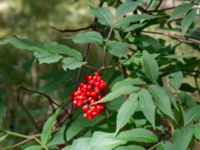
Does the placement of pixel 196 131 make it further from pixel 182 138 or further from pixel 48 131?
pixel 48 131

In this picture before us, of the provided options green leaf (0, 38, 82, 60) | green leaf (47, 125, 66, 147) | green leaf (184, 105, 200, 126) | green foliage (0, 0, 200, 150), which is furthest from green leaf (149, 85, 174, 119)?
green leaf (47, 125, 66, 147)

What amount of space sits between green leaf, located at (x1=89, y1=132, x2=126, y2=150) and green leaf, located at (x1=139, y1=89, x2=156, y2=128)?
92 mm

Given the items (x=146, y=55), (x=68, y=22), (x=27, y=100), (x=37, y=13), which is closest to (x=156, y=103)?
(x=146, y=55)

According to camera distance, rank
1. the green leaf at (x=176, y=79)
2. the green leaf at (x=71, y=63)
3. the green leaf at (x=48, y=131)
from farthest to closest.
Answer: the green leaf at (x=176, y=79)
the green leaf at (x=48, y=131)
the green leaf at (x=71, y=63)

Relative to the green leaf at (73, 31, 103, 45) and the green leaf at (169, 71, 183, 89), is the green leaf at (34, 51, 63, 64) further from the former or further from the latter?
the green leaf at (169, 71, 183, 89)

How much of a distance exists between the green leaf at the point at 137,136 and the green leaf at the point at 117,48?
209mm

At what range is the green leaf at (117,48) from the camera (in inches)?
47.1

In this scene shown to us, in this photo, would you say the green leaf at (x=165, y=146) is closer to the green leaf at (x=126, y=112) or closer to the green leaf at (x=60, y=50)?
the green leaf at (x=126, y=112)

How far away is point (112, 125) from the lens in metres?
1.26

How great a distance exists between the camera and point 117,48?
1.21 meters

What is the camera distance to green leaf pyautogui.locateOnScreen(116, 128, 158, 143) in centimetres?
107

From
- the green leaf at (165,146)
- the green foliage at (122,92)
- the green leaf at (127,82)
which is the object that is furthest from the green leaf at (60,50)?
the green leaf at (165,146)

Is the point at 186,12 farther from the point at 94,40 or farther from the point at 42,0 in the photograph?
the point at 42,0

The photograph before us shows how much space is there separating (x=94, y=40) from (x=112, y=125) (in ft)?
0.79
